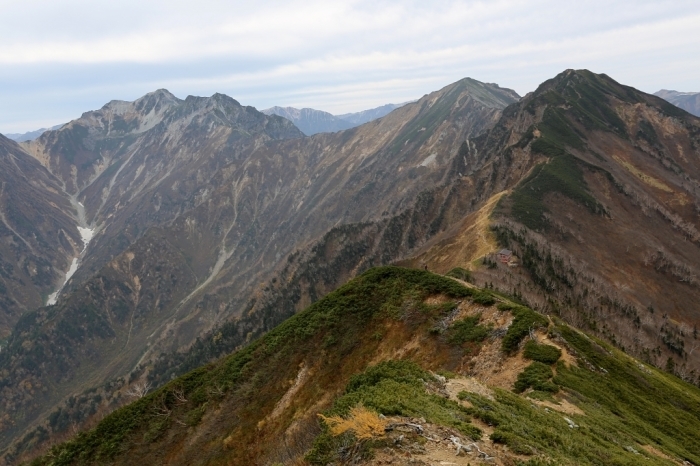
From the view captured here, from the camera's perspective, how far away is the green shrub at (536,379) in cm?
3484

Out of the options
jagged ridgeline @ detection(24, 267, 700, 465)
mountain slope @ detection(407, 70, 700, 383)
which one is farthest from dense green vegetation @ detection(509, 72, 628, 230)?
jagged ridgeline @ detection(24, 267, 700, 465)

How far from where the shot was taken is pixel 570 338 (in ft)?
142

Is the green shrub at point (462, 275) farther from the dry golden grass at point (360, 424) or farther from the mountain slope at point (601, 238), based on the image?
the dry golden grass at point (360, 424)

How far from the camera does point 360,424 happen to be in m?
20.3

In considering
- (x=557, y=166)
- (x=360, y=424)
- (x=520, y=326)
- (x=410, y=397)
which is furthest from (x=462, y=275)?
(x=557, y=166)

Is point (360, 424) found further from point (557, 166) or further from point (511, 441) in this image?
point (557, 166)

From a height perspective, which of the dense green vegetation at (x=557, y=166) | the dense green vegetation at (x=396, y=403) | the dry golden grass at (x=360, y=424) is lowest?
the dense green vegetation at (x=396, y=403)

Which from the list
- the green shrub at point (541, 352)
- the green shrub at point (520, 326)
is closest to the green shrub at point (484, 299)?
the green shrub at point (520, 326)

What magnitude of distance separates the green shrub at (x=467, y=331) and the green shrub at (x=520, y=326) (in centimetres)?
286

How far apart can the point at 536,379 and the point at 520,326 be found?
8486mm

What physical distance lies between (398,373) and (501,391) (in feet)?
25.8

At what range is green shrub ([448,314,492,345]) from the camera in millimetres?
46125

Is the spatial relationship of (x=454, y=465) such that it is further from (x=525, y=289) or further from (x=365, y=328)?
(x=525, y=289)

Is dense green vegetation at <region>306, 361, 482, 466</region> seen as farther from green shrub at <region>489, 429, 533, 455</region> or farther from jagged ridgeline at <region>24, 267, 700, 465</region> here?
green shrub at <region>489, 429, 533, 455</region>
